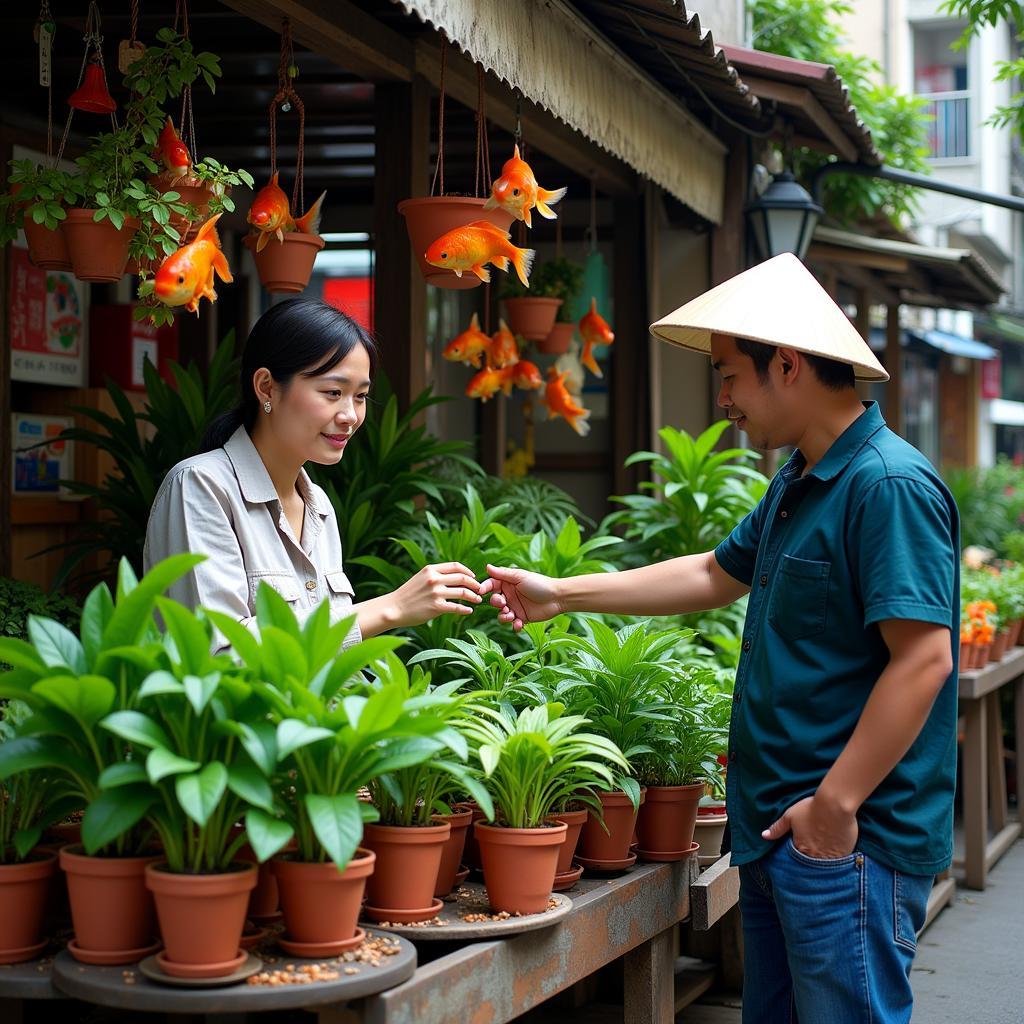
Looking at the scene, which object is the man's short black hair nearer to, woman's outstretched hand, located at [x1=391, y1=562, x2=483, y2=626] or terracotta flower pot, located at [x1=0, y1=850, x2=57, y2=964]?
woman's outstretched hand, located at [x1=391, y1=562, x2=483, y2=626]

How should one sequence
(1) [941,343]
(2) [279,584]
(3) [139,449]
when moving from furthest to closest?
(1) [941,343] < (3) [139,449] < (2) [279,584]

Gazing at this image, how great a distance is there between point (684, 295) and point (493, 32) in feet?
12.4

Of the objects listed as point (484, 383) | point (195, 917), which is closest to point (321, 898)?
point (195, 917)

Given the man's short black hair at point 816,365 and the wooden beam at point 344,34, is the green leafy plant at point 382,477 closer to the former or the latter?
the wooden beam at point 344,34

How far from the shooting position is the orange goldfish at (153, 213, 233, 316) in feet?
10.9

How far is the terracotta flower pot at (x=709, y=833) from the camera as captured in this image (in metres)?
3.75

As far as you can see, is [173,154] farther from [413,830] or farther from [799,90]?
[799,90]

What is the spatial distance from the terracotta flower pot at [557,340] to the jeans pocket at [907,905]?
473 cm

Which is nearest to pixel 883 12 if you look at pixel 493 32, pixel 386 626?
pixel 493 32

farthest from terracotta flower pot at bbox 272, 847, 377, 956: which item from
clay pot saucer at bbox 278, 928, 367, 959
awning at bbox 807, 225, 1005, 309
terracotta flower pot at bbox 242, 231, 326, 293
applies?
awning at bbox 807, 225, 1005, 309

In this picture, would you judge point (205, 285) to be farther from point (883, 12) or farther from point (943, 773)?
Result: point (883, 12)

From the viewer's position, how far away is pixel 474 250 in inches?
163

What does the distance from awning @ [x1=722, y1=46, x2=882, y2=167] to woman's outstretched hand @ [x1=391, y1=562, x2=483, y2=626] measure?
13.0 ft

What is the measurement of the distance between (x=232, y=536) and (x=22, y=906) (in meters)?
0.90
